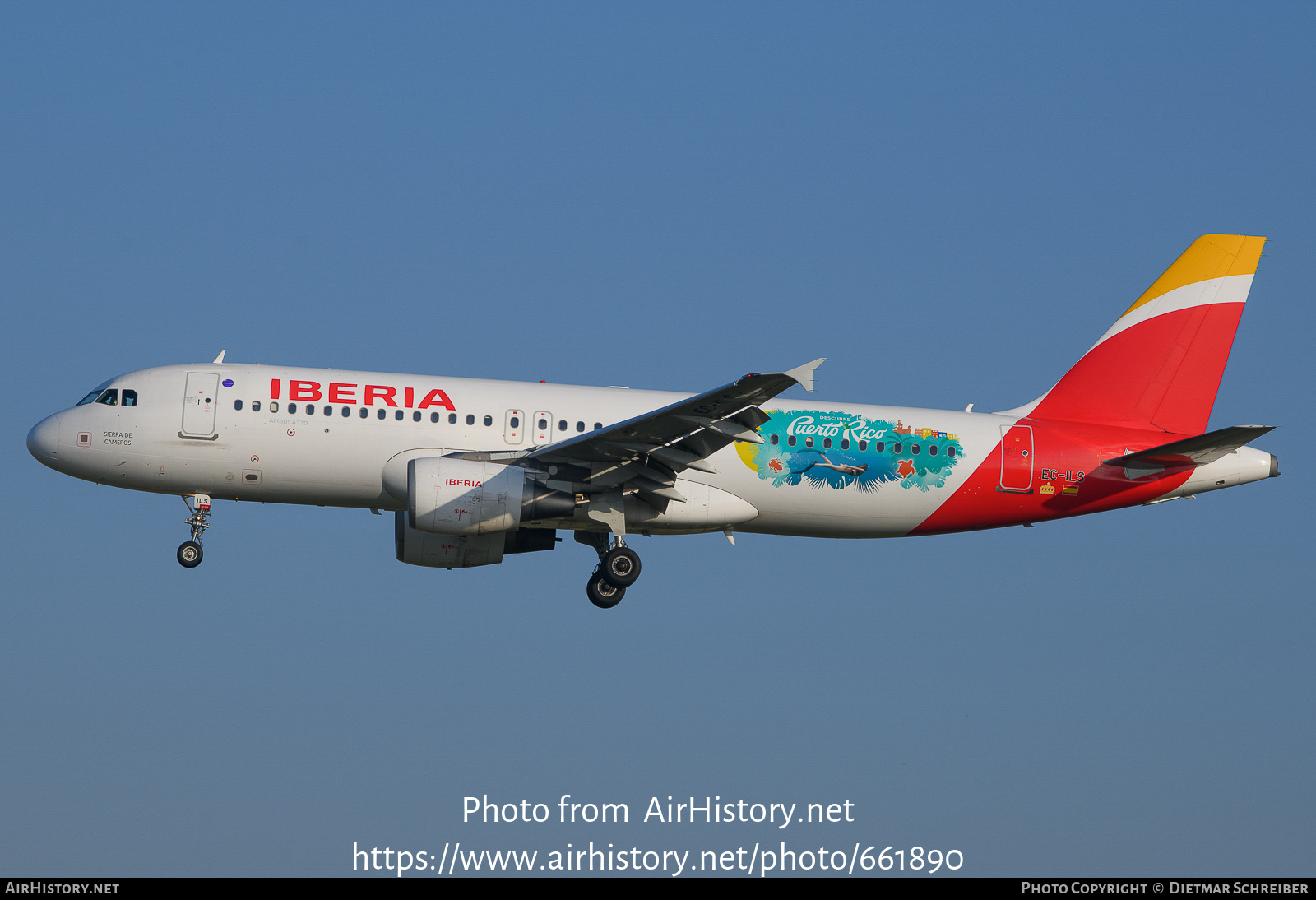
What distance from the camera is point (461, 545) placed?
106 feet

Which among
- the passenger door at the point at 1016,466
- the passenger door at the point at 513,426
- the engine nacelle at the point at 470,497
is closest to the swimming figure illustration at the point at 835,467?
the passenger door at the point at 1016,466

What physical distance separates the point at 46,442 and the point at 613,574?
1248 cm

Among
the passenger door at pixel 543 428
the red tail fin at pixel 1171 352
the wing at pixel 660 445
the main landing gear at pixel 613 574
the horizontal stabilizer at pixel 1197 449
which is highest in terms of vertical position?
the red tail fin at pixel 1171 352

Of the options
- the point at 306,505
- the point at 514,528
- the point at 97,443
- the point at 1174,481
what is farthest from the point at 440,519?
the point at 1174,481

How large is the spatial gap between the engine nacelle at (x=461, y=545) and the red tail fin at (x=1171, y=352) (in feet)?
38.5

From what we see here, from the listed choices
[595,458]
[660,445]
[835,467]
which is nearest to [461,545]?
[595,458]

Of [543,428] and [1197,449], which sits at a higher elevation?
[543,428]

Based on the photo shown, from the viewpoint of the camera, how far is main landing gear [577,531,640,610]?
30453mm

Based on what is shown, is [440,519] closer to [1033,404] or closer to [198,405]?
[198,405]

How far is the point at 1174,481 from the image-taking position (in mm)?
31094

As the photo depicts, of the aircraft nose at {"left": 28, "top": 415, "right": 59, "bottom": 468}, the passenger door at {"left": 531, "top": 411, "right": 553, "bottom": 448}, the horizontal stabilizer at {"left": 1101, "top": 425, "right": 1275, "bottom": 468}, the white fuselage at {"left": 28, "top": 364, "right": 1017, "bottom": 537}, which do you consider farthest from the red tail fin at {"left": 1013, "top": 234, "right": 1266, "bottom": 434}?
the aircraft nose at {"left": 28, "top": 415, "right": 59, "bottom": 468}

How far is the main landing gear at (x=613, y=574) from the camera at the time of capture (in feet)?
99.9

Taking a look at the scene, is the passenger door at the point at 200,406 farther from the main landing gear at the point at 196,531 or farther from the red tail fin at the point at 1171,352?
the red tail fin at the point at 1171,352

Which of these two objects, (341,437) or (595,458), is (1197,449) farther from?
(341,437)
